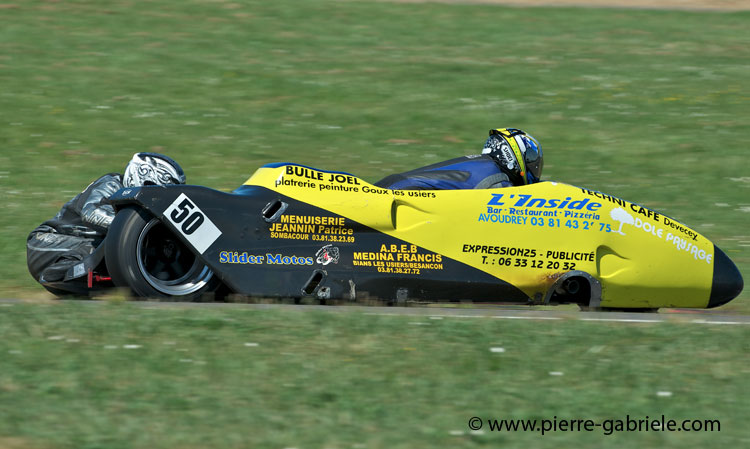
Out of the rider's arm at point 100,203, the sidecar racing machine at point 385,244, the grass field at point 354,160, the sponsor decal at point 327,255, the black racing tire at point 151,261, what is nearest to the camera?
the grass field at point 354,160

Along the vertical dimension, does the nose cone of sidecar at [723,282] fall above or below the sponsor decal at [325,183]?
below

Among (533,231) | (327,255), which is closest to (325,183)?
(327,255)

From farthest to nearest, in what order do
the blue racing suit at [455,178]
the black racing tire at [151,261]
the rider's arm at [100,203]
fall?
the blue racing suit at [455,178], the rider's arm at [100,203], the black racing tire at [151,261]

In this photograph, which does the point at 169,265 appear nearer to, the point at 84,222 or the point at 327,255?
the point at 84,222

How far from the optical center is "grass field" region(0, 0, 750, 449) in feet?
15.9

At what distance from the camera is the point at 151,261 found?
7.02m

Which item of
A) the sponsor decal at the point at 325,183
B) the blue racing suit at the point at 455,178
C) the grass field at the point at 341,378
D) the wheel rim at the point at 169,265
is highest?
the blue racing suit at the point at 455,178

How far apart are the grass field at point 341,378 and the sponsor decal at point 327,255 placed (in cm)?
78

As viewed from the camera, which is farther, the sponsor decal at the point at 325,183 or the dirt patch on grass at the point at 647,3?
the dirt patch on grass at the point at 647,3

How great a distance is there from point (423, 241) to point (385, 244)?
26cm

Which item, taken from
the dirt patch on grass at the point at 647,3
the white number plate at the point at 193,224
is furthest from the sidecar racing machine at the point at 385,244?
the dirt patch on grass at the point at 647,3

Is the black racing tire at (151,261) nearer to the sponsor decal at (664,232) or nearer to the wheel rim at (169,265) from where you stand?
the wheel rim at (169,265)

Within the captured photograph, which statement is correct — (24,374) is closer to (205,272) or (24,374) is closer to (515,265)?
(205,272)

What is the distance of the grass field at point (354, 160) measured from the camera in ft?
15.9
